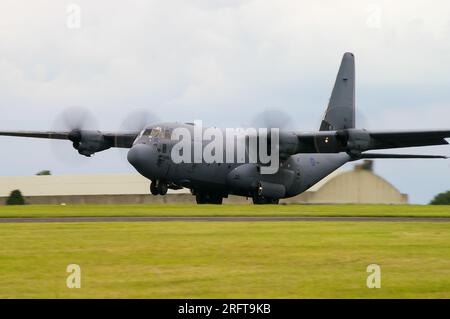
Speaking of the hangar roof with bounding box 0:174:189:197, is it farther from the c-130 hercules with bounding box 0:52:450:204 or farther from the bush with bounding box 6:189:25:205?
the c-130 hercules with bounding box 0:52:450:204

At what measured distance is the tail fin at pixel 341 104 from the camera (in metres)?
58.8

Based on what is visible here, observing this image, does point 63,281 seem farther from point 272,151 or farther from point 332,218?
point 272,151

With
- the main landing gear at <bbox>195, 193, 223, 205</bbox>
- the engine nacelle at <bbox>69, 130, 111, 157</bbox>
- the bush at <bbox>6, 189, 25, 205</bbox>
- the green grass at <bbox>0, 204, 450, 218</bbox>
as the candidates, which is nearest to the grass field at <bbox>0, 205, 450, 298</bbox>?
the green grass at <bbox>0, 204, 450, 218</bbox>

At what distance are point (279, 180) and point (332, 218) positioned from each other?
725 inches

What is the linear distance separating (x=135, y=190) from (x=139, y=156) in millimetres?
37327

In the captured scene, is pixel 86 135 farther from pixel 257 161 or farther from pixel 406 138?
pixel 406 138

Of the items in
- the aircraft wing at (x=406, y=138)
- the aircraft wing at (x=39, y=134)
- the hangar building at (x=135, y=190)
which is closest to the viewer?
the aircraft wing at (x=406, y=138)

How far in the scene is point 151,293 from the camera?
14711 millimetres

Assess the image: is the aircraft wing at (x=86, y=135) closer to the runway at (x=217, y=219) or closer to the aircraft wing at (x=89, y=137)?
the aircraft wing at (x=89, y=137)

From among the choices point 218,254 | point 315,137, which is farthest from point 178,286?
point 315,137

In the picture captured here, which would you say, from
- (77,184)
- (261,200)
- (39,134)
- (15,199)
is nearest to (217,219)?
(261,200)

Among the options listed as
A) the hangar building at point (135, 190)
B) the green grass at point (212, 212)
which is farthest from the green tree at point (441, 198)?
the green grass at point (212, 212)

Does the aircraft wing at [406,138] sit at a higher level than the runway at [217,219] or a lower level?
higher

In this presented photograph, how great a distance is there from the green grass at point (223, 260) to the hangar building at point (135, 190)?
3557 cm
